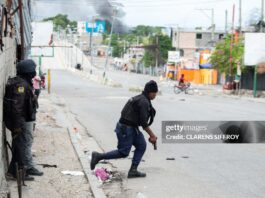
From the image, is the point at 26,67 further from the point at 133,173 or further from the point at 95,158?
the point at 133,173

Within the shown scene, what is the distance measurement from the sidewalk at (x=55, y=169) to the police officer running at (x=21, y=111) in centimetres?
39

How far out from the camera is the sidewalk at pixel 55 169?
7.88 meters

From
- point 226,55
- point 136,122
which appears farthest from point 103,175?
point 226,55

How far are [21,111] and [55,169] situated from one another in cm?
222

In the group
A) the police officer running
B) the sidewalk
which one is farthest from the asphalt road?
the police officer running

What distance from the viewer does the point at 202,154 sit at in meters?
11.7

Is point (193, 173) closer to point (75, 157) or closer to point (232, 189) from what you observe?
point (232, 189)

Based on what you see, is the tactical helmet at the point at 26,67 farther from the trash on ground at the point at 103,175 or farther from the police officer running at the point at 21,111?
the trash on ground at the point at 103,175

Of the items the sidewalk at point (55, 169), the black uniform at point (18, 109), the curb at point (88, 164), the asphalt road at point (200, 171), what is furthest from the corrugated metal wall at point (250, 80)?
the black uniform at point (18, 109)

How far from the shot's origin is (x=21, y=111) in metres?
7.69

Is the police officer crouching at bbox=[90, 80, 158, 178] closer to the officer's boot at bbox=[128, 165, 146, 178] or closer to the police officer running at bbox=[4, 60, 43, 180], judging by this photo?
the officer's boot at bbox=[128, 165, 146, 178]

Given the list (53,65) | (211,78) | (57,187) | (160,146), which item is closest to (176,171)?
(57,187)

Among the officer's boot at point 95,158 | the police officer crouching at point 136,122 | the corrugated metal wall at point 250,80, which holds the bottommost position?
the corrugated metal wall at point 250,80

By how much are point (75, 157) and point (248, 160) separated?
3.28 metres
